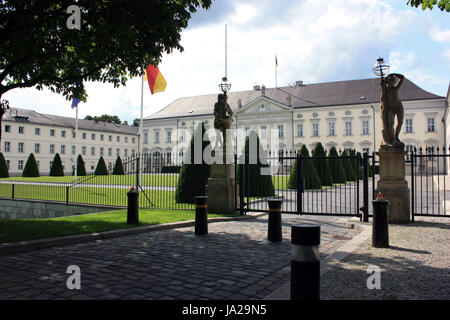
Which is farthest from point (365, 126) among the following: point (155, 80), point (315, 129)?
point (155, 80)

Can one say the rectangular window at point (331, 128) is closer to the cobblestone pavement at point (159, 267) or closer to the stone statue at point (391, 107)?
the stone statue at point (391, 107)

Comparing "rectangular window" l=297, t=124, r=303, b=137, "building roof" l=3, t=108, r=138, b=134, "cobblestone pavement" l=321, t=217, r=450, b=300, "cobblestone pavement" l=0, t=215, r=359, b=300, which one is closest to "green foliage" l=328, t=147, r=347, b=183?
"cobblestone pavement" l=321, t=217, r=450, b=300

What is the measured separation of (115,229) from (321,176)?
66.5ft

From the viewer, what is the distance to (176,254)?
5906 millimetres

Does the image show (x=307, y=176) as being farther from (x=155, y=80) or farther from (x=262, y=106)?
(x=262, y=106)

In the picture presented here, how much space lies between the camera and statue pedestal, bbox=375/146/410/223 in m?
9.24

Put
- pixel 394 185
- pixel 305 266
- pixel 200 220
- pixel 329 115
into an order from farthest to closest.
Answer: pixel 329 115 → pixel 394 185 → pixel 200 220 → pixel 305 266

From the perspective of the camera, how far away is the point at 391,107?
978 centimetres

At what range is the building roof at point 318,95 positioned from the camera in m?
52.1

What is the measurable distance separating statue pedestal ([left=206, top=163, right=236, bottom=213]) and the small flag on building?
11.3 metres

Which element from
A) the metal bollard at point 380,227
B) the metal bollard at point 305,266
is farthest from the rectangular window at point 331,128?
the metal bollard at point 305,266

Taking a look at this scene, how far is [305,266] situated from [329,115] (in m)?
56.4

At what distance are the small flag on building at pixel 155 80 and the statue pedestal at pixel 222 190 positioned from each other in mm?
11321
